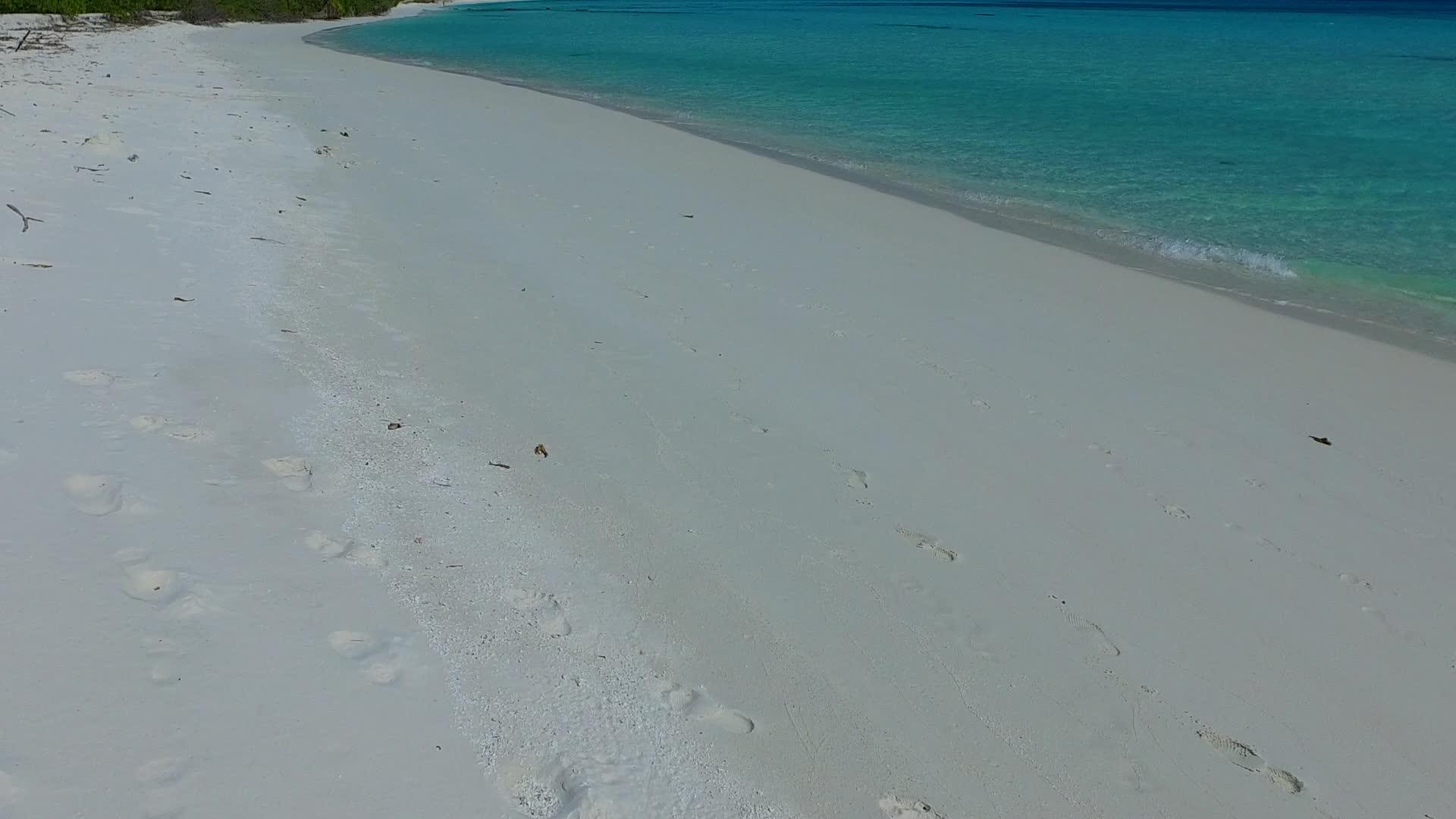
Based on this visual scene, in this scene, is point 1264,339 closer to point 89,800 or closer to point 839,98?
point 89,800

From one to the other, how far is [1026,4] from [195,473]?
3577 inches

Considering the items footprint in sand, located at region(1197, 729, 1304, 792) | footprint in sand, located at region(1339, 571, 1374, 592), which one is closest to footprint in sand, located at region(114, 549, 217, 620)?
footprint in sand, located at region(1197, 729, 1304, 792)

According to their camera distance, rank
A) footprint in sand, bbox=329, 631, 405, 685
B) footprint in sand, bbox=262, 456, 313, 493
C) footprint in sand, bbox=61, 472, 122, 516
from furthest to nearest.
Answer: footprint in sand, bbox=262, 456, 313, 493, footprint in sand, bbox=61, 472, 122, 516, footprint in sand, bbox=329, 631, 405, 685

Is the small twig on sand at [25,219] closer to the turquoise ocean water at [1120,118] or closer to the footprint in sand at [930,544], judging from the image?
the footprint in sand at [930,544]

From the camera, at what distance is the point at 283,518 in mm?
3395

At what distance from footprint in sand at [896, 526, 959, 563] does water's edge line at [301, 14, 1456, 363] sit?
5.47 meters

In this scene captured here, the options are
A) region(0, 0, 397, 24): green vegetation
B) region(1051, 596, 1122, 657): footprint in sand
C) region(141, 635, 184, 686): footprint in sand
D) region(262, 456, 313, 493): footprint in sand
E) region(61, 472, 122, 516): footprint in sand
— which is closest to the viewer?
region(141, 635, 184, 686): footprint in sand

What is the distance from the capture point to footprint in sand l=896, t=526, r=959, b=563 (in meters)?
3.85

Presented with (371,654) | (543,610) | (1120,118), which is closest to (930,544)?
(543,610)

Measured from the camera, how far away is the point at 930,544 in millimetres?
3916

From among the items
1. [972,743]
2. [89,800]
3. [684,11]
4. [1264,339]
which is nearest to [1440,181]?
[1264,339]

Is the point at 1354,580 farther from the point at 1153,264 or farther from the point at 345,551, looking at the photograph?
the point at 1153,264

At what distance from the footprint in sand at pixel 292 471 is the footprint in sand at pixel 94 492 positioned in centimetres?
55

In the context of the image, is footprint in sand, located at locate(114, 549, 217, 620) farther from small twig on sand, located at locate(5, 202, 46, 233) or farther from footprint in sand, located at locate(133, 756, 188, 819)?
small twig on sand, located at locate(5, 202, 46, 233)
